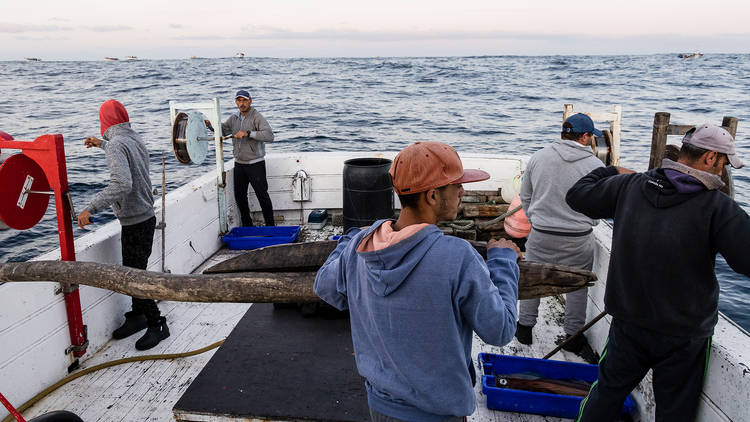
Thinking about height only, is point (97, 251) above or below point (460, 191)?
below

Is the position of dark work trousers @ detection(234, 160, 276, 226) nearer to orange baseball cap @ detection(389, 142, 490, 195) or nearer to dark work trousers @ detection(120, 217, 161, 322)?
dark work trousers @ detection(120, 217, 161, 322)

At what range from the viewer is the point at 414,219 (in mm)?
1629

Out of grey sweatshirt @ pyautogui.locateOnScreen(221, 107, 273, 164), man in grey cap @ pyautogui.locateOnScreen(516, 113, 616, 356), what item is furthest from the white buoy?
grey sweatshirt @ pyautogui.locateOnScreen(221, 107, 273, 164)

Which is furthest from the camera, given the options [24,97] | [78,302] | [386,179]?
[24,97]

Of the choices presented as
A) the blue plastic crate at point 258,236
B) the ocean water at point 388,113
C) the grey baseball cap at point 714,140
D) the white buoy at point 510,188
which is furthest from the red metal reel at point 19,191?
the ocean water at point 388,113

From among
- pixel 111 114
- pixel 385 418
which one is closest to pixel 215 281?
pixel 385 418

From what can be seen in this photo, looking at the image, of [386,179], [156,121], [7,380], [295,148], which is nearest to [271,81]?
[156,121]

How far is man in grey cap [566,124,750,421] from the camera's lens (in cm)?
229

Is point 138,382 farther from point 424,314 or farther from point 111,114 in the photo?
point 424,314

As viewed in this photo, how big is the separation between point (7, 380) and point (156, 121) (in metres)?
20.4

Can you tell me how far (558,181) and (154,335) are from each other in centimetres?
372

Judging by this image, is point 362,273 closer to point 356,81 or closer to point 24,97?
point 24,97

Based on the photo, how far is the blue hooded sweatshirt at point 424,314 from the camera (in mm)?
1506

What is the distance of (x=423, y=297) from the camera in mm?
1522
